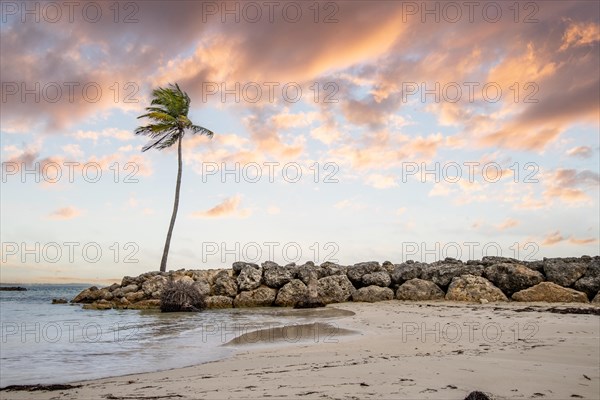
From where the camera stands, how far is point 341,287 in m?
14.8

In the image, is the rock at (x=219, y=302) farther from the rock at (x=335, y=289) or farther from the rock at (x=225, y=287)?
the rock at (x=335, y=289)

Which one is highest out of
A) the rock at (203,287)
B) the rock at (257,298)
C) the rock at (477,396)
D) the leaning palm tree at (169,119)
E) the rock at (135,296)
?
the leaning palm tree at (169,119)

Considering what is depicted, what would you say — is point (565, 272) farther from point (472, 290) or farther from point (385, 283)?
point (385, 283)

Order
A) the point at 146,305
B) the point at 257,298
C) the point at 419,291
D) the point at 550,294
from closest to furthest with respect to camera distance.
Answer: the point at 550,294 → the point at 419,291 → the point at 257,298 → the point at 146,305

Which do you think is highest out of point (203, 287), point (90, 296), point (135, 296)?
point (203, 287)

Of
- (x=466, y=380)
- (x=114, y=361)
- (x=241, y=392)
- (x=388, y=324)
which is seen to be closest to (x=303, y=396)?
(x=241, y=392)

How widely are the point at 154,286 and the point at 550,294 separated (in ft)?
45.4

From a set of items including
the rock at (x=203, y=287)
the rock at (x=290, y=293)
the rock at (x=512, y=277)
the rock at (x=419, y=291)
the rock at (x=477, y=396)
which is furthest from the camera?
the rock at (x=203, y=287)

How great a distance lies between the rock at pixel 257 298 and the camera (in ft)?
48.5

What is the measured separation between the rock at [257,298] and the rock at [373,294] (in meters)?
2.85

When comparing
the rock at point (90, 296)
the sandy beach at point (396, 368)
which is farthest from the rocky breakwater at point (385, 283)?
the sandy beach at point (396, 368)

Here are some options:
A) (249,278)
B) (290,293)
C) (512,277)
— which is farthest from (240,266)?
(512,277)

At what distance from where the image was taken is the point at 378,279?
Answer: 14930mm

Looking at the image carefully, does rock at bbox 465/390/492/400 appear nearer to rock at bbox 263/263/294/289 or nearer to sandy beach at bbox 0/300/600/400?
sandy beach at bbox 0/300/600/400
